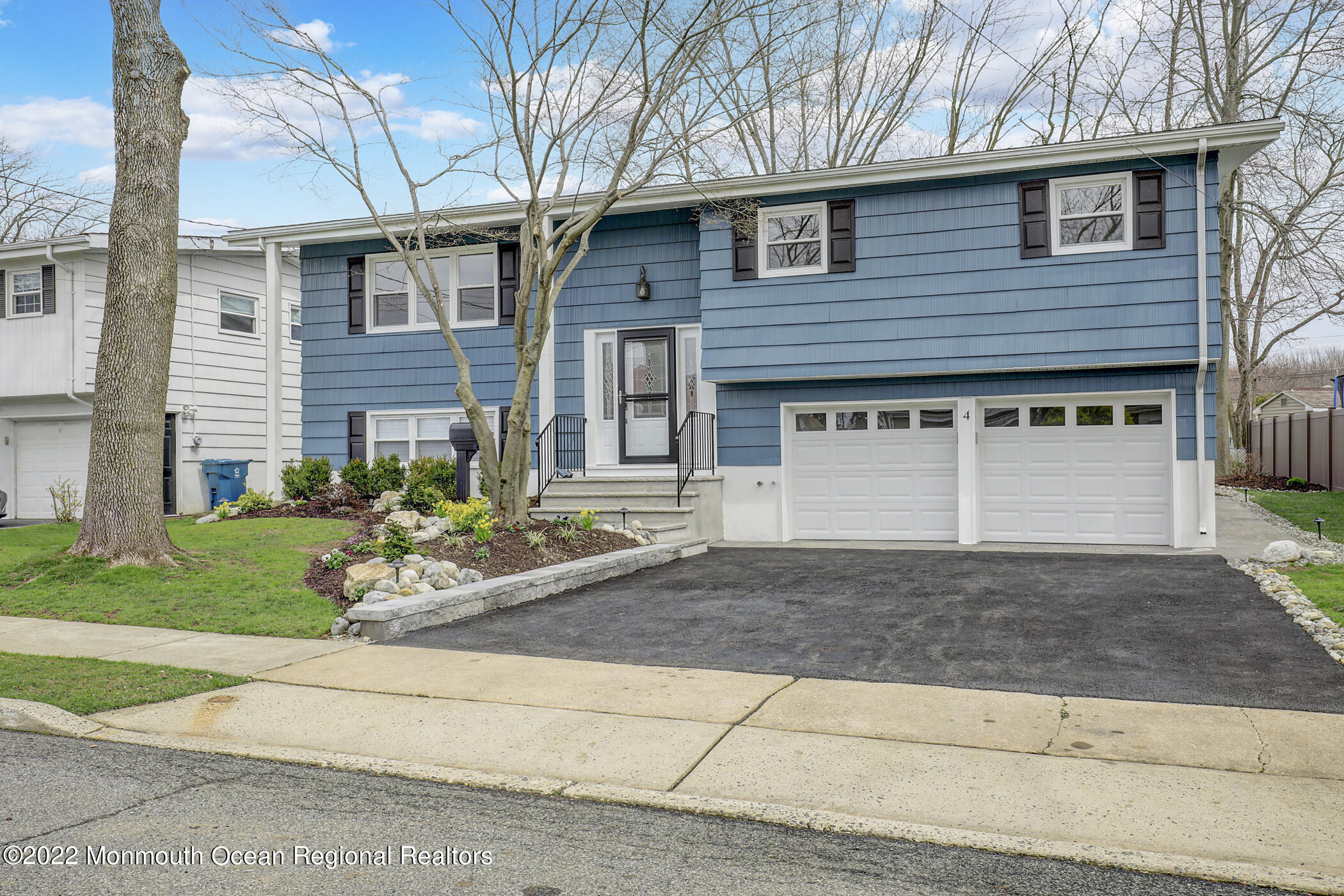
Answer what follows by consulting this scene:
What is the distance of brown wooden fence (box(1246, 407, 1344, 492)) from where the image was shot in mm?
18688

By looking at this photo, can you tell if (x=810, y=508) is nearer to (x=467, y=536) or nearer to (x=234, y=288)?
(x=467, y=536)

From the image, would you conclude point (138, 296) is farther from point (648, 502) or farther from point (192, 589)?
point (648, 502)

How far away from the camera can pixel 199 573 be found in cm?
865

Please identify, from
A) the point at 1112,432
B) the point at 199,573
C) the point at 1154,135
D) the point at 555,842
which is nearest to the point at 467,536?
the point at 199,573

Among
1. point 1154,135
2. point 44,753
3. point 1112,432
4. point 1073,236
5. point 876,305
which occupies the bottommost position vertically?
point 44,753

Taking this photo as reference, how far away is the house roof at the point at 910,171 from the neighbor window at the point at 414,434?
9.38ft

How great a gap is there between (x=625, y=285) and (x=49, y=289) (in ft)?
35.6

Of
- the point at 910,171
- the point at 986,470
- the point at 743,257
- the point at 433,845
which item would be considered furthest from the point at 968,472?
the point at 433,845

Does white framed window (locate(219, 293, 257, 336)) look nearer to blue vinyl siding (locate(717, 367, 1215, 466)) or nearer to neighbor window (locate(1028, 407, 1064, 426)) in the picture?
blue vinyl siding (locate(717, 367, 1215, 466))

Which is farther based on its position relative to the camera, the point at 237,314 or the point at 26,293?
the point at 237,314

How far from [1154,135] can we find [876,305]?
3.58m

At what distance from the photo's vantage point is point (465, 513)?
10195mm

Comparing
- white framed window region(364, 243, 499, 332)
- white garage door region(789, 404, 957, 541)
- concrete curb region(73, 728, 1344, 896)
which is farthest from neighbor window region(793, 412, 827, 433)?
concrete curb region(73, 728, 1344, 896)

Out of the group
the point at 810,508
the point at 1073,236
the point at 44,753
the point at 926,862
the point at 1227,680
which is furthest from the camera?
the point at 810,508
